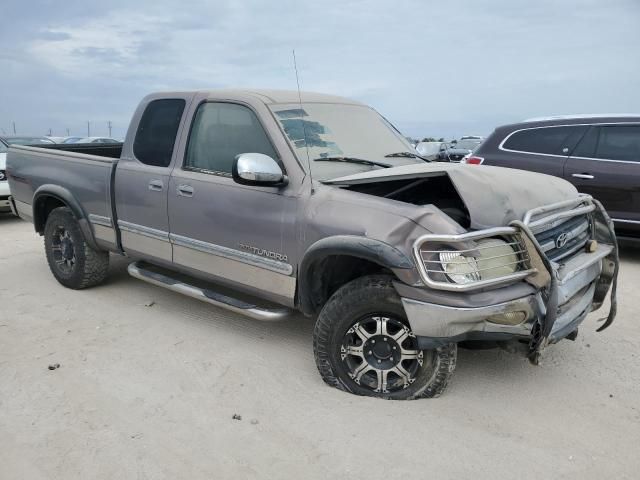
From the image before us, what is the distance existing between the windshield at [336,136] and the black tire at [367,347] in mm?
843

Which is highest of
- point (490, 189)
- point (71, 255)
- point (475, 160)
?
point (490, 189)

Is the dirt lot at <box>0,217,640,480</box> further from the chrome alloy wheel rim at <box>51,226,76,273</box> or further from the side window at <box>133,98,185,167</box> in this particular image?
the side window at <box>133,98,185,167</box>

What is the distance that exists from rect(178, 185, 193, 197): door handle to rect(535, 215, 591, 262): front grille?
7.90ft

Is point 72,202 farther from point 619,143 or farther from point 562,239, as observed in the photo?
point 619,143

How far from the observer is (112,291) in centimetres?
545

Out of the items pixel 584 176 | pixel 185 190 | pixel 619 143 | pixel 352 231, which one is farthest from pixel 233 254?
pixel 619 143

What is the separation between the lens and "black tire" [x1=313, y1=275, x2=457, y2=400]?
317 centimetres

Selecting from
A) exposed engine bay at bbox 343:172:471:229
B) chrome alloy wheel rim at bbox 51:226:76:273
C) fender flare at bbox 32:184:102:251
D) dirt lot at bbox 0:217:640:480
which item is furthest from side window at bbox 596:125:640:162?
chrome alloy wheel rim at bbox 51:226:76:273

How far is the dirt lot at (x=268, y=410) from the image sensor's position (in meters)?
2.73

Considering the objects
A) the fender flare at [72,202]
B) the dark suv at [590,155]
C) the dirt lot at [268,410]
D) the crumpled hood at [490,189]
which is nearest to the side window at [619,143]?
the dark suv at [590,155]

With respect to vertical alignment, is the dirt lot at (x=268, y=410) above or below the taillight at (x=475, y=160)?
below

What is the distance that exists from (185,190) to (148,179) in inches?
19.2

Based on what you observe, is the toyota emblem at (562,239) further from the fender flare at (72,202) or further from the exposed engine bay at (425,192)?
the fender flare at (72,202)

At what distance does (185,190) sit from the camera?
4184 mm
